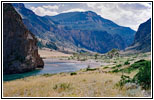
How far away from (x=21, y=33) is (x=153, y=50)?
141 feet

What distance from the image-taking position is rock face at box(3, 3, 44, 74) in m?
44.8

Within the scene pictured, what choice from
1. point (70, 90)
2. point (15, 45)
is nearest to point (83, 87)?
point (70, 90)

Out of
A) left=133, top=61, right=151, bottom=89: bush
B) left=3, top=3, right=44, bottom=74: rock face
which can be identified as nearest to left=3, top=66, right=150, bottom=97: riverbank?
left=133, top=61, right=151, bottom=89: bush

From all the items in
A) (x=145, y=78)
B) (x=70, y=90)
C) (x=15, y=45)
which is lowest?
(x=70, y=90)

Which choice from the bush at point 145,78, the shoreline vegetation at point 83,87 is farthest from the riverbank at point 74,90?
the bush at point 145,78

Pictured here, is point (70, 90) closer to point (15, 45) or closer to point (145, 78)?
point (145, 78)

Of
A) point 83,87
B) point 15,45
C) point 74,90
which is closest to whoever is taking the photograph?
point 74,90

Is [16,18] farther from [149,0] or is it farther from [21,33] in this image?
[149,0]

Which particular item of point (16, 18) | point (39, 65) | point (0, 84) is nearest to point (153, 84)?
point (0, 84)

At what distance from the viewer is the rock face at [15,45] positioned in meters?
44.8

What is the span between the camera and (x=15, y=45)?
47156mm

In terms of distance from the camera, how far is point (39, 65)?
5931cm

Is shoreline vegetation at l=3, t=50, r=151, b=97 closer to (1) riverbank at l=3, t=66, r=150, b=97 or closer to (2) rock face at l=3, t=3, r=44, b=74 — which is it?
(1) riverbank at l=3, t=66, r=150, b=97

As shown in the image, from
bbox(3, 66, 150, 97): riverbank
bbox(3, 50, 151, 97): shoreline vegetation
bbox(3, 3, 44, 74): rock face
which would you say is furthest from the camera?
bbox(3, 3, 44, 74): rock face
